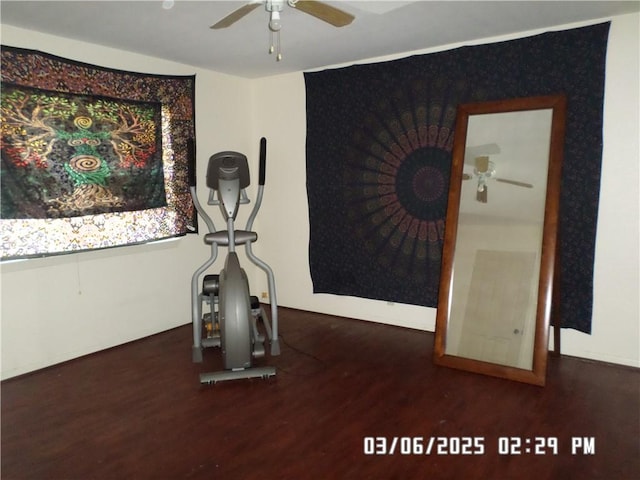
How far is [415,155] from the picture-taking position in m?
3.75

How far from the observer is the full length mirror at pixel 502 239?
9.80 ft

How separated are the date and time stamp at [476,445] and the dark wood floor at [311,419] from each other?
11 mm

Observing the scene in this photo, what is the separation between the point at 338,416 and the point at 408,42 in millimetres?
2612

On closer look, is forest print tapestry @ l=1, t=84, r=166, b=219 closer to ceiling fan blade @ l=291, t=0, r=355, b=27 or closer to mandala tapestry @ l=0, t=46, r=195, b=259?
mandala tapestry @ l=0, t=46, r=195, b=259

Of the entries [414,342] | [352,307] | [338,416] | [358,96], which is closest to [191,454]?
[338,416]

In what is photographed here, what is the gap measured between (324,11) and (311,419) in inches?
81.0

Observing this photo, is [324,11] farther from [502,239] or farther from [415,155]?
[502,239]

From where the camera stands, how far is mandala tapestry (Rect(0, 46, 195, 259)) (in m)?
3.01

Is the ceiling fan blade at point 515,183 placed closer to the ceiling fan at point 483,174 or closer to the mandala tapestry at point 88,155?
the ceiling fan at point 483,174

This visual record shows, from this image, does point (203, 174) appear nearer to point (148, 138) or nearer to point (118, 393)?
point (148, 138)

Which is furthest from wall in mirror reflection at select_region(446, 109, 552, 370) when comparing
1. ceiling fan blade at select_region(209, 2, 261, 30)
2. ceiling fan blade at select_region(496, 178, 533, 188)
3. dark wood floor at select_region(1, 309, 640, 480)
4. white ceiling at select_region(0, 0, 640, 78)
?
ceiling fan blade at select_region(209, 2, 261, 30)

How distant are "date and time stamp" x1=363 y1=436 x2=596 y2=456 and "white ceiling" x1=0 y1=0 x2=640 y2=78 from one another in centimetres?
220

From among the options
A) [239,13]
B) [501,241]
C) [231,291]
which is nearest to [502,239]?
[501,241]

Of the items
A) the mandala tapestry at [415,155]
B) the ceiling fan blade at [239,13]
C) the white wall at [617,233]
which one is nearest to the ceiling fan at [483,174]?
the mandala tapestry at [415,155]
